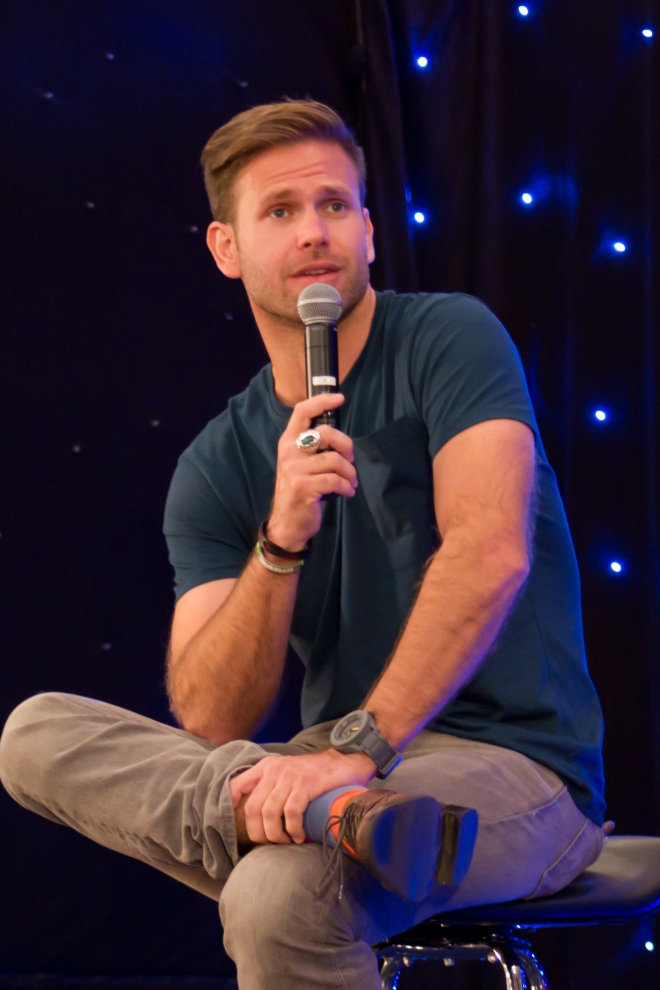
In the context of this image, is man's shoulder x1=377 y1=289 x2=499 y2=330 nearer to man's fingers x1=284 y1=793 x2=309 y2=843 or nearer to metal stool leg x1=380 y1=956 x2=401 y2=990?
man's fingers x1=284 y1=793 x2=309 y2=843

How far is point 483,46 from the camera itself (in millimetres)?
2322

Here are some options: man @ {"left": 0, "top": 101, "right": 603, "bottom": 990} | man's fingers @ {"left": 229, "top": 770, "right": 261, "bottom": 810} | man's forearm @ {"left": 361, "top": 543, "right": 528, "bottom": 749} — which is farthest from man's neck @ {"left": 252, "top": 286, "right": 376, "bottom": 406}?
man's fingers @ {"left": 229, "top": 770, "right": 261, "bottom": 810}

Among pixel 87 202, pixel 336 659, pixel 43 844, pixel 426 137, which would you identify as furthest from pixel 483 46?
pixel 43 844

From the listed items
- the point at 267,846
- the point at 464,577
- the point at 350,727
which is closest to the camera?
the point at 267,846

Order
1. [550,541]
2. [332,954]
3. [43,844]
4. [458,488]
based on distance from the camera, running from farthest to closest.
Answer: [43,844]
[550,541]
[458,488]
[332,954]

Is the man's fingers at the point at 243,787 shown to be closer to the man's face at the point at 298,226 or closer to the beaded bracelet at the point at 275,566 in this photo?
the beaded bracelet at the point at 275,566

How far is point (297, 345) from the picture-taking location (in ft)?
5.43

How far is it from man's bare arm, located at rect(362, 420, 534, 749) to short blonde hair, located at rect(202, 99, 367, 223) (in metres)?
0.60

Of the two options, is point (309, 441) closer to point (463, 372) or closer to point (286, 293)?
point (463, 372)

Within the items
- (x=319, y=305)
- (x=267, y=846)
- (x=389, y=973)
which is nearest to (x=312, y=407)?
(x=319, y=305)

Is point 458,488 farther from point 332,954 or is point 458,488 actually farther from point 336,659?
point 332,954

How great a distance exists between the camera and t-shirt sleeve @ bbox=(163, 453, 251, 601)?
1702mm

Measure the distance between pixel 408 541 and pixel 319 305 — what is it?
1.19 ft

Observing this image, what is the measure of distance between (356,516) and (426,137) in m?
1.26
